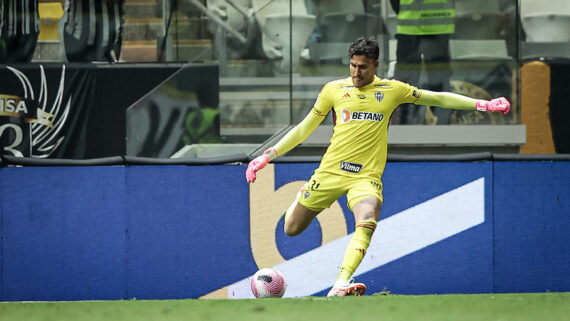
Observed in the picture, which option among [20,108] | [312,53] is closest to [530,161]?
[312,53]

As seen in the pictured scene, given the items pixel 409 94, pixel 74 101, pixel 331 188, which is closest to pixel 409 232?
pixel 331 188

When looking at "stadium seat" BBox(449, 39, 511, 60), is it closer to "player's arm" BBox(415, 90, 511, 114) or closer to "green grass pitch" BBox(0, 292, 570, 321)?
"player's arm" BBox(415, 90, 511, 114)

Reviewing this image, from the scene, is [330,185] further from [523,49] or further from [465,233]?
[523,49]

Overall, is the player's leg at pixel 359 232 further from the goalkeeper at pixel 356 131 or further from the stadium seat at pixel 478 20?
the stadium seat at pixel 478 20

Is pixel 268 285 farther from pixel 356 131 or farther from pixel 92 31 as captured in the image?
pixel 92 31

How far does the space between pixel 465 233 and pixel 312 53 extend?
2.80 m

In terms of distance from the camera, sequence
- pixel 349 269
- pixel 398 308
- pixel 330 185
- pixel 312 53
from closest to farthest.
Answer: pixel 398 308, pixel 349 269, pixel 330 185, pixel 312 53

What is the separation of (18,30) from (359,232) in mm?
5343

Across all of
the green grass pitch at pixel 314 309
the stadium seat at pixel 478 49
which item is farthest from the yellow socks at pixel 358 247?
the stadium seat at pixel 478 49

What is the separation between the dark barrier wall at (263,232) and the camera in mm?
8609

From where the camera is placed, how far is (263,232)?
8.67 m

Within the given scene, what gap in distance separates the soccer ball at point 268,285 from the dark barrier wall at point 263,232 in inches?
36.1

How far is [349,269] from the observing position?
6961 millimetres

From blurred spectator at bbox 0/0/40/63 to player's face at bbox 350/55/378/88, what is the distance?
455 centimetres
